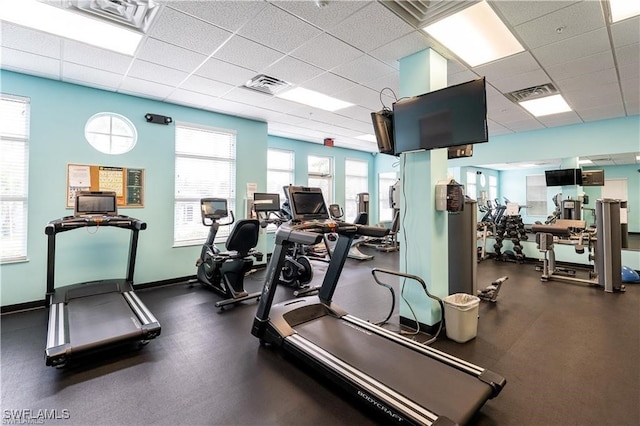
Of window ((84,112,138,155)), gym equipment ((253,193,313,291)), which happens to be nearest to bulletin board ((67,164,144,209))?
window ((84,112,138,155))

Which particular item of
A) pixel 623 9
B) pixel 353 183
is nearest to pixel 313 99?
pixel 623 9

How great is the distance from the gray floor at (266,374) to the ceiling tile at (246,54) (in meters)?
3.11

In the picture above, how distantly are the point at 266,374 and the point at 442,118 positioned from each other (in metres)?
2.78

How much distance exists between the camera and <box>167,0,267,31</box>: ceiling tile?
2.52 m

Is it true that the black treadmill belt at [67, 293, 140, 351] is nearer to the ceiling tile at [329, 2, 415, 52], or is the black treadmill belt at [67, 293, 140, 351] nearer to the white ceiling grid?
the white ceiling grid

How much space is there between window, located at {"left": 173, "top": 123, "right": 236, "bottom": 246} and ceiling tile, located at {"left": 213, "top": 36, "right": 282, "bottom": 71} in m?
2.26

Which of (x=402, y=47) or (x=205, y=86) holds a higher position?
(x=205, y=86)

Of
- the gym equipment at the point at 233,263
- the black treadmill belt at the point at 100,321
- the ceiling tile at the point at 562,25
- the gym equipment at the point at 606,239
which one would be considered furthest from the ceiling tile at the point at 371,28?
the gym equipment at the point at 606,239

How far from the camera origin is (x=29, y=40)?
3068mm

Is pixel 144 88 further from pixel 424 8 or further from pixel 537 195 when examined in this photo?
pixel 537 195

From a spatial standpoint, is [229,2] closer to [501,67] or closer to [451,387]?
[501,67]

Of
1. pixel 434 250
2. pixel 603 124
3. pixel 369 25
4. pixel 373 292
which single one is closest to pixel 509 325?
pixel 434 250

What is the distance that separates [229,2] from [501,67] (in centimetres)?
319

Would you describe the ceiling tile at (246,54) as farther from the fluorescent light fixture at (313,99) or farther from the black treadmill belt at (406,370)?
the black treadmill belt at (406,370)
